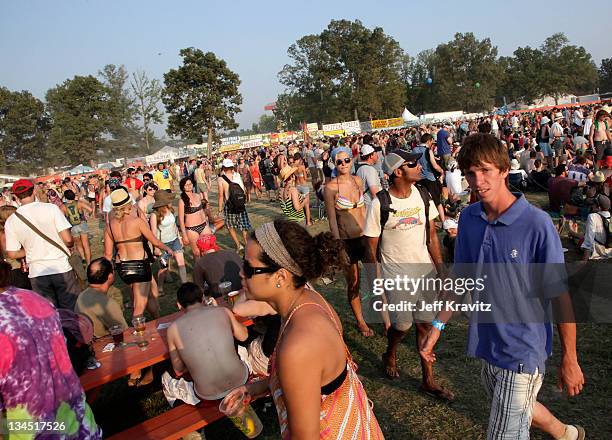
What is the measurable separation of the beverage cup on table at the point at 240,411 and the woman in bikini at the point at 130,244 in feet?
11.8

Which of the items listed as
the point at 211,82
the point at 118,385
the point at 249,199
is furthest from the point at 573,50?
the point at 118,385

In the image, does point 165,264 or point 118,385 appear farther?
point 165,264

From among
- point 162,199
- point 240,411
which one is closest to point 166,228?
point 162,199

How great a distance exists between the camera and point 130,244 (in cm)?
539

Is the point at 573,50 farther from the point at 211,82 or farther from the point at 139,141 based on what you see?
the point at 139,141

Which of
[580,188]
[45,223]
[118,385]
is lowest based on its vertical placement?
[118,385]

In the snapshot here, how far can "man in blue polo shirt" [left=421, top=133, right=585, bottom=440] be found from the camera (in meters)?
2.00

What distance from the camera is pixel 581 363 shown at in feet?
13.0

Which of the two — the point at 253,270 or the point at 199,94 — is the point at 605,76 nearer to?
the point at 199,94

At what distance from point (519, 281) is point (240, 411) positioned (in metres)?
1.47

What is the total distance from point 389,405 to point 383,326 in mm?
1425

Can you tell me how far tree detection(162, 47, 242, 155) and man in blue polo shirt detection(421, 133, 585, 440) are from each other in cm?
5367

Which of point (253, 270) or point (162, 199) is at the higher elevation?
point (253, 270)

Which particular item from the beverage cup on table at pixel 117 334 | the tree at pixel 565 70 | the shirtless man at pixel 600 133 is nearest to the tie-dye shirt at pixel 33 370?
the beverage cup on table at pixel 117 334
